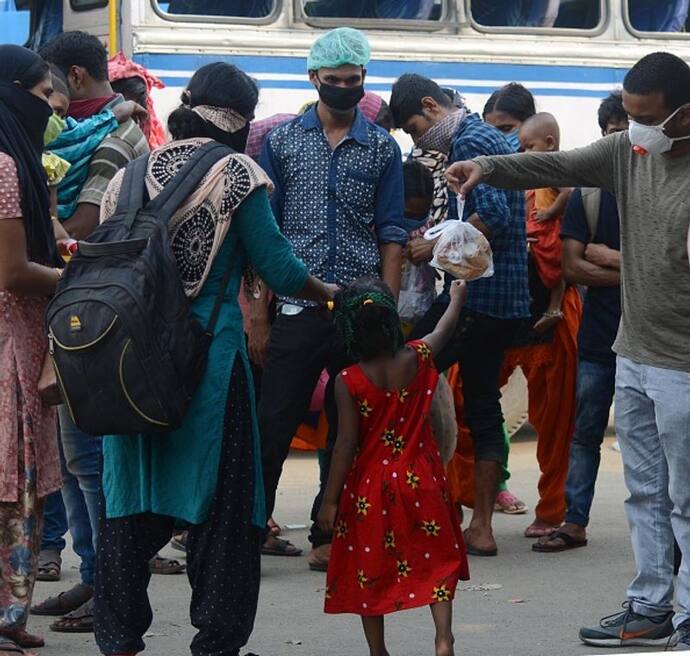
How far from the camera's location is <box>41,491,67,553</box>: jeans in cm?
670

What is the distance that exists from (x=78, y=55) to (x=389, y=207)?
1.35 metres

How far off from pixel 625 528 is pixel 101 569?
3.55m

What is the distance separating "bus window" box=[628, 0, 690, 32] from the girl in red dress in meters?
6.34

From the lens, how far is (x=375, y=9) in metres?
10.4

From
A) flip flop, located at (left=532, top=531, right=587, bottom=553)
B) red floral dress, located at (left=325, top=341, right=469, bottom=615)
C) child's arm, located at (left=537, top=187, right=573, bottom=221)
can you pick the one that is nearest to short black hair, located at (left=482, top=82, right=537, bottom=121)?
child's arm, located at (left=537, top=187, right=573, bottom=221)

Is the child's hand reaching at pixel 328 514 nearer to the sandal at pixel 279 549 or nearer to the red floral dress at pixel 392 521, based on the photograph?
the red floral dress at pixel 392 521

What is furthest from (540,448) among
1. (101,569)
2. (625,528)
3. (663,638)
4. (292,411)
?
(101,569)

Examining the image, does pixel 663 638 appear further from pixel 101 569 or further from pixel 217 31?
pixel 217 31

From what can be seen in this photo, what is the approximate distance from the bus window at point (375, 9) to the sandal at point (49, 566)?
4679mm

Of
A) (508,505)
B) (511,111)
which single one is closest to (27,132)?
(511,111)

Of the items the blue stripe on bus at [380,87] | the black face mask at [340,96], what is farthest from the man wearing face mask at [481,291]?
the blue stripe on bus at [380,87]

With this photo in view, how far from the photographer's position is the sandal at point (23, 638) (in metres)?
5.27

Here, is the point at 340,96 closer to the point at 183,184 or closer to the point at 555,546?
the point at 183,184

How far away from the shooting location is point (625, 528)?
7684mm
